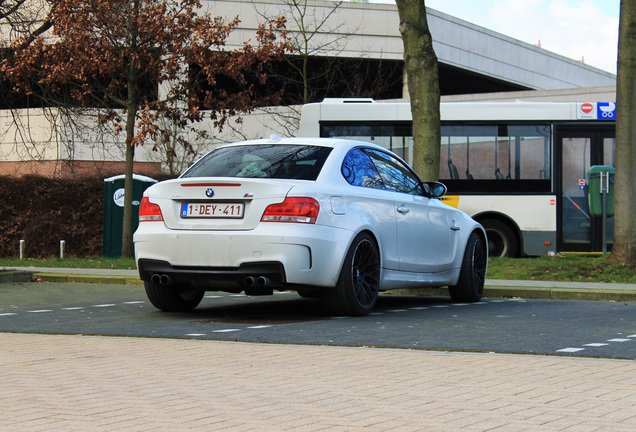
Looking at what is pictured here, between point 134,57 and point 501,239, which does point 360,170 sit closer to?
point 501,239

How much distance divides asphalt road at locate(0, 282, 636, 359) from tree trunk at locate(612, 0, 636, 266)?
3157 mm

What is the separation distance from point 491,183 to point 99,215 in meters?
9.32

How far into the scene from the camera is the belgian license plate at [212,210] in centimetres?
850

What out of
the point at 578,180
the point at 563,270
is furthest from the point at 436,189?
the point at 578,180

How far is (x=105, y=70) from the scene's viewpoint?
19.1 m

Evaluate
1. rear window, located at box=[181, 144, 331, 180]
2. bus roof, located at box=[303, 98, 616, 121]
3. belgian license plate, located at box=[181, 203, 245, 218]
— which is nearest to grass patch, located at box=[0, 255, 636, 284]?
bus roof, located at box=[303, 98, 616, 121]

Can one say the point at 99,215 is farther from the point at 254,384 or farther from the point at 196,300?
the point at 254,384

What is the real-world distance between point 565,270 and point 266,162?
22.3ft

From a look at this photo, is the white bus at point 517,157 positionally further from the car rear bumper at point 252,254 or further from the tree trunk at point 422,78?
the car rear bumper at point 252,254

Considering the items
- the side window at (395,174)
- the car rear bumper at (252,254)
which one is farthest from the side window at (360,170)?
the car rear bumper at (252,254)

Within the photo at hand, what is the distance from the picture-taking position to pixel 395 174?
10.3 meters

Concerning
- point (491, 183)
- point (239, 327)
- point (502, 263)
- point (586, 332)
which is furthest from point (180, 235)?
point (491, 183)

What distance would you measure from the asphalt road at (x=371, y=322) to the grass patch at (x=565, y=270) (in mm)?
2250

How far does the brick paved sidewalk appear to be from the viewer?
443 centimetres
